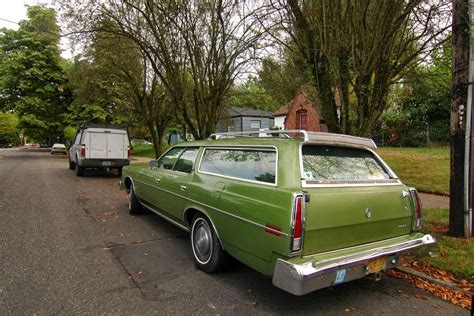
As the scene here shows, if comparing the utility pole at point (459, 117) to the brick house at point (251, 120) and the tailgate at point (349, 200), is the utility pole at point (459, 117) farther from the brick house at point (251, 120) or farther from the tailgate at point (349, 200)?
the brick house at point (251, 120)

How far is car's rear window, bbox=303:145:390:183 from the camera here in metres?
3.52

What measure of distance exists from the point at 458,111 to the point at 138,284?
5039 millimetres

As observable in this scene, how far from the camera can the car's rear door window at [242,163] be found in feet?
11.9

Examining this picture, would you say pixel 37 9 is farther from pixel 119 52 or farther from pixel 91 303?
pixel 91 303

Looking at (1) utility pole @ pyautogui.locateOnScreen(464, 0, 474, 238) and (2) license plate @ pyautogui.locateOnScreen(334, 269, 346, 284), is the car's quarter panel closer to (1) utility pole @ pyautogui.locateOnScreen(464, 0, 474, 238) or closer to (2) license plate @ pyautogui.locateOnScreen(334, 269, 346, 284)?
(2) license plate @ pyautogui.locateOnScreen(334, 269, 346, 284)

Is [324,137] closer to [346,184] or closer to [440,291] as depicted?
[346,184]

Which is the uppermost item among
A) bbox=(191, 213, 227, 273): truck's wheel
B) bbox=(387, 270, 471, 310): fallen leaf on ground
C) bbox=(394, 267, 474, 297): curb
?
bbox=(191, 213, 227, 273): truck's wheel

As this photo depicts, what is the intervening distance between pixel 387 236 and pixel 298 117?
26047 mm

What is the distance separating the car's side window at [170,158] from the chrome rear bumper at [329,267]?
3089 millimetres

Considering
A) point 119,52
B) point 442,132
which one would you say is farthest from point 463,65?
point 442,132

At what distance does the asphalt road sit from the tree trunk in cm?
188

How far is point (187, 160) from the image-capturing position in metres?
5.20

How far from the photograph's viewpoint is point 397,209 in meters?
3.74

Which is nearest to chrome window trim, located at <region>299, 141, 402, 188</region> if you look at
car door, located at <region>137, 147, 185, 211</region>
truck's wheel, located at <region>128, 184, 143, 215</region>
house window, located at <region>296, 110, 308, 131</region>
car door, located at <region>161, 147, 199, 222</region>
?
car door, located at <region>161, 147, 199, 222</region>
